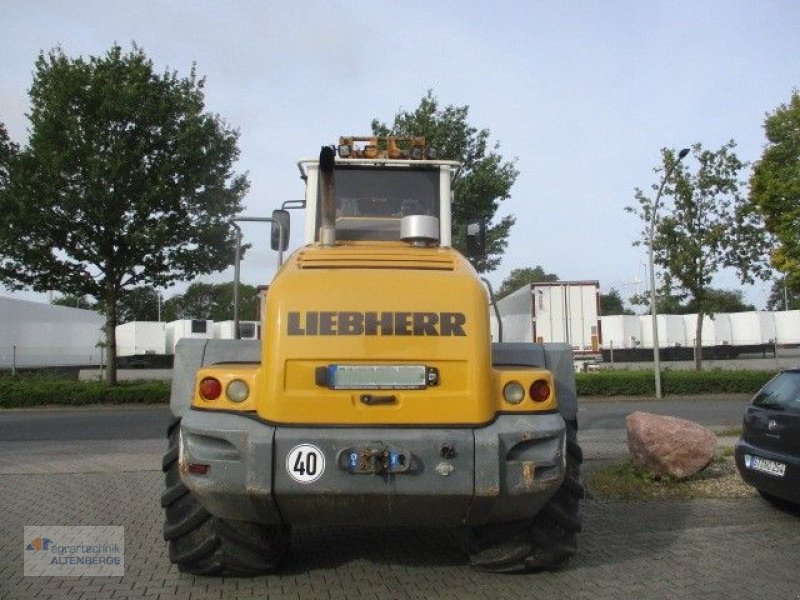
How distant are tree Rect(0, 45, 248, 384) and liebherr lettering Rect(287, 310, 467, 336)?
766 inches

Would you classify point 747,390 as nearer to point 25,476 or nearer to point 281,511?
point 25,476

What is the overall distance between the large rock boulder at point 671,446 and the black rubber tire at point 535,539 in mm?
3808

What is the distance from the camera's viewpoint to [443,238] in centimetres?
713

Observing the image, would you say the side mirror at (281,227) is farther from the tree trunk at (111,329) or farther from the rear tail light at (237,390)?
the tree trunk at (111,329)

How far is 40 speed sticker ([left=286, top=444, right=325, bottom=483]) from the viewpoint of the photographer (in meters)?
4.68

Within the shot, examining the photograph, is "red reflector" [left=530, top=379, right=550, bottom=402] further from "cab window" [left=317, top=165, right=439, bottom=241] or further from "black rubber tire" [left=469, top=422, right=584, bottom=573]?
"cab window" [left=317, top=165, right=439, bottom=241]

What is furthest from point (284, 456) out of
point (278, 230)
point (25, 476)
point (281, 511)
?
point (25, 476)

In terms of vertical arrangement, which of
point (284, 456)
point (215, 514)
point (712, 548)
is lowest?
point (712, 548)

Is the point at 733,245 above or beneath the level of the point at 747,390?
above

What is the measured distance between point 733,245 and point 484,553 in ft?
78.9

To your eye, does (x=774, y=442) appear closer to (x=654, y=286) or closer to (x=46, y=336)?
(x=654, y=286)
